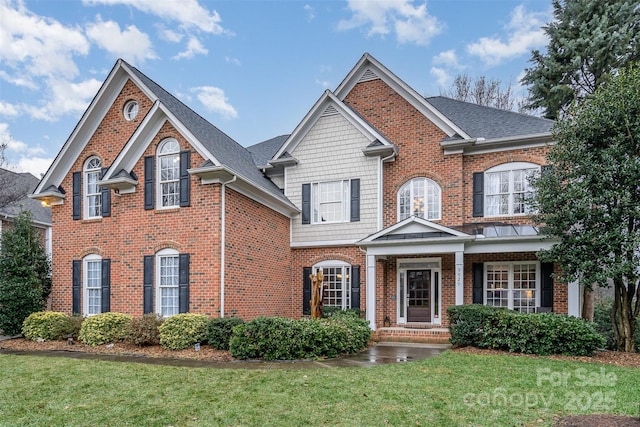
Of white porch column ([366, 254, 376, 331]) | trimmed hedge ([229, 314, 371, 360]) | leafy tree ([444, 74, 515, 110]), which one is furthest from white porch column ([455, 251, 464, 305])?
leafy tree ([444, 74, 515, 110])

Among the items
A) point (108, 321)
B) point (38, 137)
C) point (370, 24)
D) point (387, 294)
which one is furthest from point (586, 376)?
point (38, 137)

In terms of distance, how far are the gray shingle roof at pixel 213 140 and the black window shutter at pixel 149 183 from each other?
67.2 inches

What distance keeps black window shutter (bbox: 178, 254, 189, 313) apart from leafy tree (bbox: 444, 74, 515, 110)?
72.7 ft

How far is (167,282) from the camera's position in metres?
11.5

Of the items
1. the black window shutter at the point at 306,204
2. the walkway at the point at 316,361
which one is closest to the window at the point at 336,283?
the black window shutter at the point at 306,204

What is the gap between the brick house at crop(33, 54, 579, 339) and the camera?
11.4 m

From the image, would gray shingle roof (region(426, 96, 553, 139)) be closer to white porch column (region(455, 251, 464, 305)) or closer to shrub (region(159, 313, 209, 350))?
white porch column (region(455, 251, 464, 305))

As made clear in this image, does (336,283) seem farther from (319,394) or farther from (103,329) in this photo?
(319,394)

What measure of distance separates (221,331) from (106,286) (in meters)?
5.55

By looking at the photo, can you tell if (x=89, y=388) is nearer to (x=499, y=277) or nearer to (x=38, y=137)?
(x=499, y=277)

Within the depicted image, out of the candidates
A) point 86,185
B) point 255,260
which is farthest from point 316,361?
point 86,185

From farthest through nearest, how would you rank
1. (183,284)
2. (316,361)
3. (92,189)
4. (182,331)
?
(92,189)
(183,284)
(182,331)
(316,361)

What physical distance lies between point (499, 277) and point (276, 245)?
7.69 metres

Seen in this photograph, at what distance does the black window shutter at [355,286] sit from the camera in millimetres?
13547
